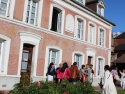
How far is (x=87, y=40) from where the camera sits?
15.9 m

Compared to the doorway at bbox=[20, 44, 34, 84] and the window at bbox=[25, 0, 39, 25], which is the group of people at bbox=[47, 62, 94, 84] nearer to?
the doorway at bbox=[20, 44, 34, 84]

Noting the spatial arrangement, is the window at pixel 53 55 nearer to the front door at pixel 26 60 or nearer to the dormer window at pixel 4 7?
the front door at pixel 26 60

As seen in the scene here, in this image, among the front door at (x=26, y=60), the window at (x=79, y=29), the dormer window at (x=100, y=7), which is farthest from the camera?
the dormer window at (x=100, y=7)

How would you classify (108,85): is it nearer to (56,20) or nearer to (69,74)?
(69,74)

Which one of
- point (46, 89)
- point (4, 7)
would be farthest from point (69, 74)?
point (4, 7)

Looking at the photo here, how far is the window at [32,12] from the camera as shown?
11166 mm

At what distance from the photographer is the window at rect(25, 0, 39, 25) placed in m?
11.2

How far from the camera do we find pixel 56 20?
44.6 ft

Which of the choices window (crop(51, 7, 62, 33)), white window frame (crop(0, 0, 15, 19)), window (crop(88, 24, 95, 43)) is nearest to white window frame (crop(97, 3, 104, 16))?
window (crop(88, 24, 95, 43))

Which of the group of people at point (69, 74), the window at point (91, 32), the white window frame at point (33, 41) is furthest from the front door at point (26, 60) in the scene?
the window at point (91, 32)

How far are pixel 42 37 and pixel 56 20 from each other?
252 centimetres

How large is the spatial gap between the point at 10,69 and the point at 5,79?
61 cm

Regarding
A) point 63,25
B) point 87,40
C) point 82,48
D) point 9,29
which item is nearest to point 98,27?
point 87,40

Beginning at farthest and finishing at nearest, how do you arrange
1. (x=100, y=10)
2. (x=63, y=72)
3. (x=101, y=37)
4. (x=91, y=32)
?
(x=100, y=10)
(x=101, y=37)
(x=91, y=32)
(x=63, y=72)
